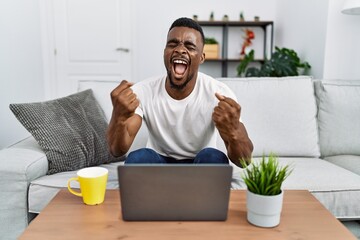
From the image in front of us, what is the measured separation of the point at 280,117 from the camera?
1.79 m

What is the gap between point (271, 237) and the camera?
797mm

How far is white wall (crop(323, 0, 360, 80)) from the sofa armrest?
2008 mm

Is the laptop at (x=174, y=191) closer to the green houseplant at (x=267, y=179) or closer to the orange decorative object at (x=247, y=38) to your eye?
the green houseplant at (x=267, y=179)

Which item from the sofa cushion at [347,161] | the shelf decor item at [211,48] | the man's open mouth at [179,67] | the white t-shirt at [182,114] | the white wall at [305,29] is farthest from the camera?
the shelf decor item at [211,48]

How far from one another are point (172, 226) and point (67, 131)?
0.86m

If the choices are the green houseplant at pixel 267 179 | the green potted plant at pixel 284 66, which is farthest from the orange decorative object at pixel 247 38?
the green houseplant at pixel 267 179

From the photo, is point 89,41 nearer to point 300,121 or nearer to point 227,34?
point 227,34

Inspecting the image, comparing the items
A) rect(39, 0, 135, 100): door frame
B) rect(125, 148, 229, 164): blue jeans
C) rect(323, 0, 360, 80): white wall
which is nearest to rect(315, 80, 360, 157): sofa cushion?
→ rect(323, 0, 360, 80): white wall

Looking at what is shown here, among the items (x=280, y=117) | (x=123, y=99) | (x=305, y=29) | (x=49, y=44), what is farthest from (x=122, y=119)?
(x=49, y=44)

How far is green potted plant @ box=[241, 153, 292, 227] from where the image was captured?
830 millimetres

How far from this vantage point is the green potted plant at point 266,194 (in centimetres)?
83

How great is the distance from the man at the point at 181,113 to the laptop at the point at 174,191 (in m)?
0.28

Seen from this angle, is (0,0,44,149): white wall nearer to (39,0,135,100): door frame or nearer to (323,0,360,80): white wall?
(39,0,135,100): door frame

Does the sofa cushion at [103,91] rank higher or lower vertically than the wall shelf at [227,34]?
lower
